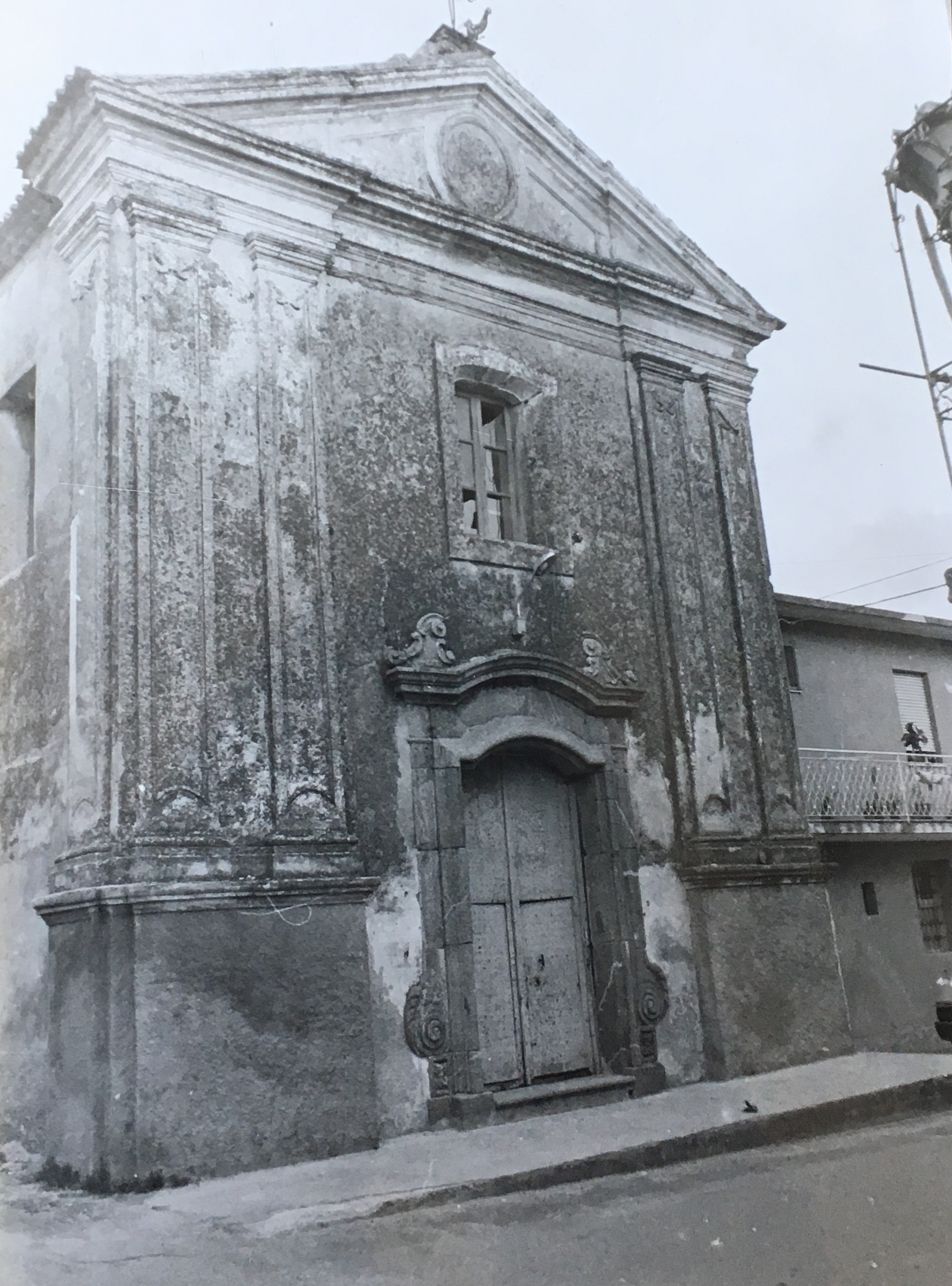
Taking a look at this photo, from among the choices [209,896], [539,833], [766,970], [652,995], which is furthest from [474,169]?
[766,970]

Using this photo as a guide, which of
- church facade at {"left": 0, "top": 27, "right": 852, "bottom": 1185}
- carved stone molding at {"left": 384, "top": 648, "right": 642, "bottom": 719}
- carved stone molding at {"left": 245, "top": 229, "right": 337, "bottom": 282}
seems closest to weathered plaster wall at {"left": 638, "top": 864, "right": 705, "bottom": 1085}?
church facade at {"left": 0, "top": 27, "right": 852, "bottom": 1185}

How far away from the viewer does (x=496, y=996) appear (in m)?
8.84

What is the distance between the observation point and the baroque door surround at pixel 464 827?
8234 mm

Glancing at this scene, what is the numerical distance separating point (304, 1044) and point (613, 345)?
6.88 meters

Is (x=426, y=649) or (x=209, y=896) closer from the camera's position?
(x=209, y=896)

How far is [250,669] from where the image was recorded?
786 cm

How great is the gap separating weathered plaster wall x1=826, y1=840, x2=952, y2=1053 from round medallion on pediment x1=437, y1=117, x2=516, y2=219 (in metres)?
7.42

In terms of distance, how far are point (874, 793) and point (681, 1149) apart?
7099 mm

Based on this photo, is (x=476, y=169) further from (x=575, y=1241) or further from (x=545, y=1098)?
(x=575, y=1241)

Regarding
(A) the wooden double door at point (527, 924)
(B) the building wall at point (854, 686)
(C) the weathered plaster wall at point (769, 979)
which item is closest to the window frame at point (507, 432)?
(A) the wooden double door at point (527, 924)

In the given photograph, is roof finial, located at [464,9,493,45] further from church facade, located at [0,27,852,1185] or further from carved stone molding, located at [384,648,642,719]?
carved stone molding, located at [384,648,642,719]

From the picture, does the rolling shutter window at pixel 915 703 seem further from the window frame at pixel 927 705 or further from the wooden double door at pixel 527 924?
the wooden double door at pixel 527 924

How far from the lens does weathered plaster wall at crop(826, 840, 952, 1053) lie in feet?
40.3

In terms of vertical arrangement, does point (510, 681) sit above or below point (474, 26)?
below
